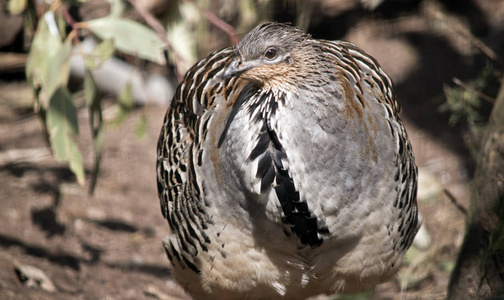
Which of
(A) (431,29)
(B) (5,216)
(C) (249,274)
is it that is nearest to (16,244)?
(B) (5,216)

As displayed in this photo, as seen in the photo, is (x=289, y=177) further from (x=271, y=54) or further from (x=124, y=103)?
(x=124, y=103)

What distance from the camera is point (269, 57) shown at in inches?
112

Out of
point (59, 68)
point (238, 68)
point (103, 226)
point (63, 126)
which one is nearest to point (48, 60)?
point (59, 68)

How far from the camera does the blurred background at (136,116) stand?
455 cm

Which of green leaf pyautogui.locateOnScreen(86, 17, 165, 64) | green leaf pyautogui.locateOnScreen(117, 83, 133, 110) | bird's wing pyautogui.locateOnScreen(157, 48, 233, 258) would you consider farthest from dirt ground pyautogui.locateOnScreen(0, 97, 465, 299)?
bird's wing pyautogui.locateOnScreen(157, 48, 233, 258)

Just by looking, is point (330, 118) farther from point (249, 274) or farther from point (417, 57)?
point (417, 57)

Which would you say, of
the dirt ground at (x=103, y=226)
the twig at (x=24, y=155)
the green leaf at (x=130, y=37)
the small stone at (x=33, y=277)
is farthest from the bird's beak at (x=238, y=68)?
the twig at (x=24, y=155)

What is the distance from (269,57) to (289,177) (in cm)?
55

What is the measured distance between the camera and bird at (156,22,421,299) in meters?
2.83

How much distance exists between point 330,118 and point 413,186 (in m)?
0.77

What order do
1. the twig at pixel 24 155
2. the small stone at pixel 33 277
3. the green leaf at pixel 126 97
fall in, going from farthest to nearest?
the twig at pixel 24 155, the green leaf at pixel 126 97, the small stone at pixel 33 277

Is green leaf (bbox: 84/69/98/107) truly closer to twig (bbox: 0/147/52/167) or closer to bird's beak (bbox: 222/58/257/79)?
twig (bbox: 0/147/52/167)

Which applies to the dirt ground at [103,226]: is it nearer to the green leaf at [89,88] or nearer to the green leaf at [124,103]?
the green leaf at [124,103]

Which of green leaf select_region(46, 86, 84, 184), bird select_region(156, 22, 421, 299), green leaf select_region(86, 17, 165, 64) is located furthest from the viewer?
green leaf select_region(86, 17, 165, 64)
